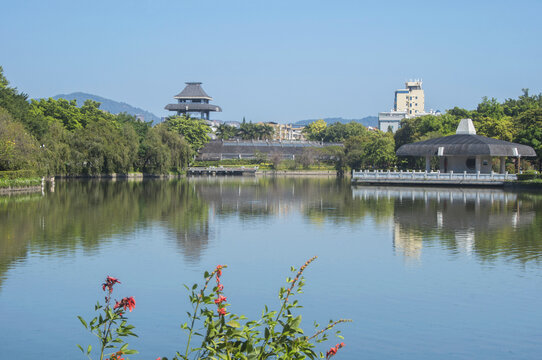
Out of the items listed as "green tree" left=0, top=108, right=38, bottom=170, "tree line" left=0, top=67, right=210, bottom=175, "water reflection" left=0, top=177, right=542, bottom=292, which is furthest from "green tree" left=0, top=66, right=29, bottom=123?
"water reflection" left=0, top=177, right=542, bottom=292

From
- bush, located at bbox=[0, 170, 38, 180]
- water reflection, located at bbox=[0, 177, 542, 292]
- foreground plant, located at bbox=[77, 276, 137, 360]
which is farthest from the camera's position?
bush, located at bbox=[0, 170, 38, 180]

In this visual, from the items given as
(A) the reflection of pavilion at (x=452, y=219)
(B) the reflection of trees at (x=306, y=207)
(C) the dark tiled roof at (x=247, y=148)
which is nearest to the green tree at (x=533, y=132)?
(A) the reflection of pavilion at (x=452, y=219)

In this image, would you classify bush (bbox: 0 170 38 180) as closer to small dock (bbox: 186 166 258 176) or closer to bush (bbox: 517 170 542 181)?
bush (bbox: 517 170 542 181)

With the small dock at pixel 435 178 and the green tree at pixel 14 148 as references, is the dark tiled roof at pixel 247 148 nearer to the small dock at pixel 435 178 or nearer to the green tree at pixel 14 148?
the small dock at pixel 435 178

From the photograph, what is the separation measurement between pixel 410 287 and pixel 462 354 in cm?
372

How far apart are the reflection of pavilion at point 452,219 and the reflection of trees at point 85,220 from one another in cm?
655

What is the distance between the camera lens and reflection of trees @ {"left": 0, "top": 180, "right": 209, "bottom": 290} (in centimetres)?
1672

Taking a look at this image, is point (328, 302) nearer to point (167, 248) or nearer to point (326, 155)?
point (167, 248)

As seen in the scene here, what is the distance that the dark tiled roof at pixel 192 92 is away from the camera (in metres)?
111

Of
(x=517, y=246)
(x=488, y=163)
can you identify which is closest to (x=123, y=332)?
(x=517, y=246)

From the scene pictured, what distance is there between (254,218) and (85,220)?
6.55 meters

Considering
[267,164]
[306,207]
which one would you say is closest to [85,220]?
[306,207]

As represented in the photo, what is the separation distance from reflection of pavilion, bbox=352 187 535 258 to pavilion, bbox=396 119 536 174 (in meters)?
11.5

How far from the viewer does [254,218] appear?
82.4 feet
